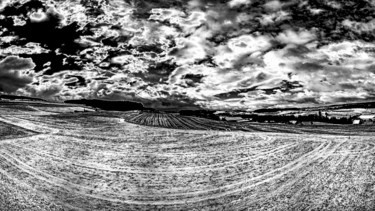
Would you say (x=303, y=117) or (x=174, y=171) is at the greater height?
(x=303, y=117)

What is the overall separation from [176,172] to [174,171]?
3 centimetres

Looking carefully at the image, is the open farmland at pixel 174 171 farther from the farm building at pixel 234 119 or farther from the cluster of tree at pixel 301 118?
the farm building at pixel 234 119

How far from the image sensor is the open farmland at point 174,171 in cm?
280

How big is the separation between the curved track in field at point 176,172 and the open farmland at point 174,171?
0.5 inches

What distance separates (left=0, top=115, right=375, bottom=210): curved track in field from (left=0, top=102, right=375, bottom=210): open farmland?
0.04 feet

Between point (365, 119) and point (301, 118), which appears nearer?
point (365, 119)

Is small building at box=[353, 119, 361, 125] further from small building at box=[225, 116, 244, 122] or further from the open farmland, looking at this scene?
small building at box=[225, 116, 244, 122]

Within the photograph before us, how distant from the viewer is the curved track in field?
2803 mm

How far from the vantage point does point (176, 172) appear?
3.07m

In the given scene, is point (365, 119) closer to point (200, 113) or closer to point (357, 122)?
point (357, 122)

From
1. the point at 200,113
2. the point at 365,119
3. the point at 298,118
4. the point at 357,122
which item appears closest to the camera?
the point at 357,122

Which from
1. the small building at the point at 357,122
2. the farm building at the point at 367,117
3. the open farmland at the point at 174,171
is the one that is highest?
the farm building at the point at 367,117

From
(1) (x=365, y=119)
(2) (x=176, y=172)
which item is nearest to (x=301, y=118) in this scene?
(1) (x=365, y=119)

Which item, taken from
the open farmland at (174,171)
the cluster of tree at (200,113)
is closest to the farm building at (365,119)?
the open farmland at (174,171)
